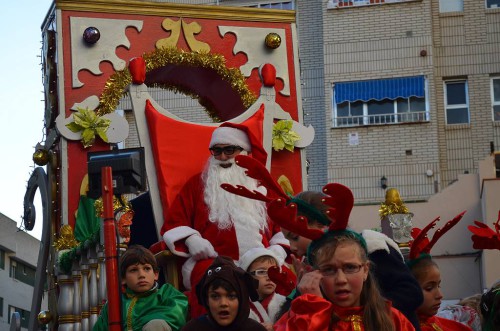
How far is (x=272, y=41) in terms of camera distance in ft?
41.2

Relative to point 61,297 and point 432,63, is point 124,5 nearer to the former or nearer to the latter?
point 61,297

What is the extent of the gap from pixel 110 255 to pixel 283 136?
14.0ft

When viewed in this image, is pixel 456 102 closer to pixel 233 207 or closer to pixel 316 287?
pixel 233 207

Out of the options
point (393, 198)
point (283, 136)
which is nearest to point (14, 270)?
point (283, 136)

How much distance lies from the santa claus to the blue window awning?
1422cm

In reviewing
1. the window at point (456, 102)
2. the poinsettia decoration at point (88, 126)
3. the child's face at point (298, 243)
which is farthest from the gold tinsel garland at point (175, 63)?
the window at point (456, 102)

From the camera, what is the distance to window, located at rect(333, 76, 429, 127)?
24.6 metres

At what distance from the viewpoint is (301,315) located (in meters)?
5.96

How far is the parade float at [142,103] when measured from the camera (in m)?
11.1

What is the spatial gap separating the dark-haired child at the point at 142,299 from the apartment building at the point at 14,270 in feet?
72.5

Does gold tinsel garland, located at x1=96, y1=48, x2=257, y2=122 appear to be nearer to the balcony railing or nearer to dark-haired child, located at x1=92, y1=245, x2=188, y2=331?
dark-haired child, located at x1=92, y1=245, x2=188, y2=331

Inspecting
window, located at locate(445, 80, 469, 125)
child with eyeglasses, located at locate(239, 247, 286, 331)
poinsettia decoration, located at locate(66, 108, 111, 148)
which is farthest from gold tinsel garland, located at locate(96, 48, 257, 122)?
window, located at locate(445, 80, 469, 125)

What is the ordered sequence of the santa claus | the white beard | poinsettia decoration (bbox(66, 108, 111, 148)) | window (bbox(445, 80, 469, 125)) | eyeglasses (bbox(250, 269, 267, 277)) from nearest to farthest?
eyeglasses (bbox(250, 269, 267, 277)) → the santa claus → the white beard → poinsettia decoration (bbox(66, 108, 111, 148)) → window (bbox(445, 80, 469, 125))

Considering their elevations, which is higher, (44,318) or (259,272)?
(259,272)
